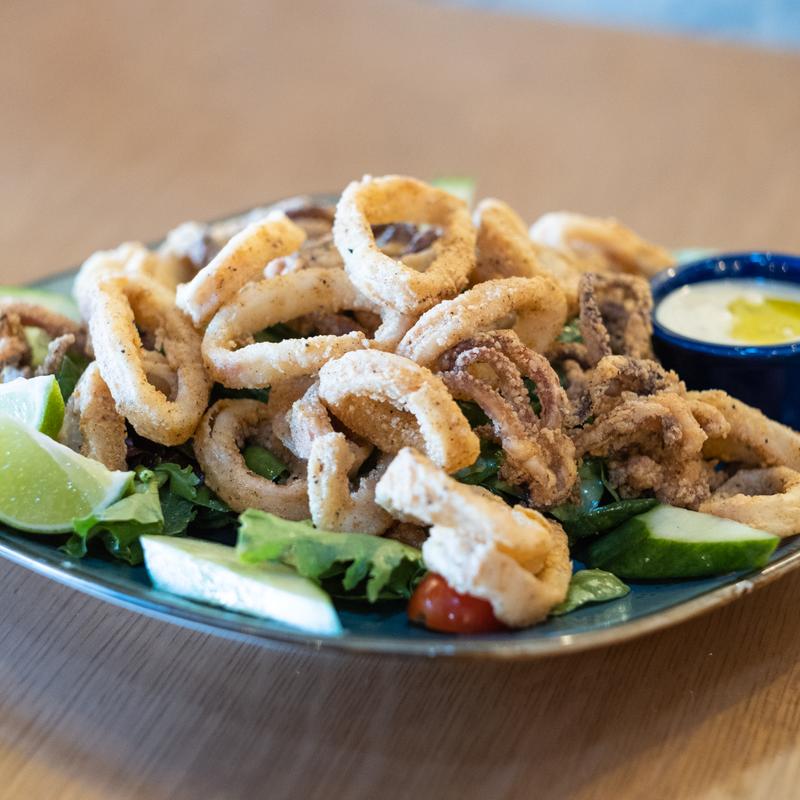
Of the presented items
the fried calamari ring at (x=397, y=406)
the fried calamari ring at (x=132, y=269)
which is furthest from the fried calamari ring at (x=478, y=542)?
the fried calamari ring at (x=132, y=269)

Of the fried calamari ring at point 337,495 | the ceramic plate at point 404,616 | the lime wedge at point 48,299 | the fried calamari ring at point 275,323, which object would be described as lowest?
the ceramic plate at point 404,616

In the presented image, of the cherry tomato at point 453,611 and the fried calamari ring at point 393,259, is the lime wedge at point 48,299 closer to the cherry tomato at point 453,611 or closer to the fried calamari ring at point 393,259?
the fried calamari ring at point 393,259

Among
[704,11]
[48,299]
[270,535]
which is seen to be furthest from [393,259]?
[704,11]

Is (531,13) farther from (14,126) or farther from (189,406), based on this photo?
(189,406)

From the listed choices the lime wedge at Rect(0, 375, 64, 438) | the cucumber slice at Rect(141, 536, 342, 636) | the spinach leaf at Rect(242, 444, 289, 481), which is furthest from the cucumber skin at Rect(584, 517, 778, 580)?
the lime wedge at Rect(0, 375, 64, 438)

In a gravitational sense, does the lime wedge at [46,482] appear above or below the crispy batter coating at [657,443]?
above

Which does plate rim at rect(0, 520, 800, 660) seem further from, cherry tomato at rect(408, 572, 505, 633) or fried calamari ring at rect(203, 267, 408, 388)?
fried calamari ring at rect(203, 267, 408, 388)
